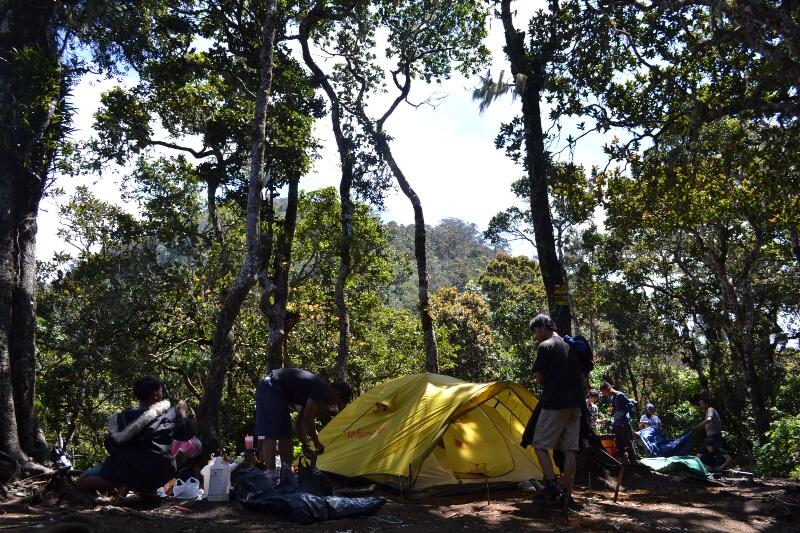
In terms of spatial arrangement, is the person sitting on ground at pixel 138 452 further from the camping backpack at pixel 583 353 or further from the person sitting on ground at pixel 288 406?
the camping backpack at pixel 583 353

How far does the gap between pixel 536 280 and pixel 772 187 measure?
2181 cm

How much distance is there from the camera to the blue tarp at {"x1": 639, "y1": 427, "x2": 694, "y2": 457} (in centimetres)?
996

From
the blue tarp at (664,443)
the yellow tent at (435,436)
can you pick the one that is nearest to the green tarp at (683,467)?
the yellow tent at (435,436)

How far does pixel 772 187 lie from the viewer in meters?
11.2

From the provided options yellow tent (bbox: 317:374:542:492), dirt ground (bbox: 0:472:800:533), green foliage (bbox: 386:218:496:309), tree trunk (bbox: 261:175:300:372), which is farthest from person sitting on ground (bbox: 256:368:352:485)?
green foliage (bbox: 386:218:496:309)

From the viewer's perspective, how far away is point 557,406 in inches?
225

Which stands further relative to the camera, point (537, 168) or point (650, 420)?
point (650, 420)

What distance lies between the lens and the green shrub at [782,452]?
11117 millimetres

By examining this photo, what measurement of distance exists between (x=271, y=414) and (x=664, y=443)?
7716 millimetres

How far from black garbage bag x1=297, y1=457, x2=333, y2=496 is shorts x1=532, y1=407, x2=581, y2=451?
6.67ft

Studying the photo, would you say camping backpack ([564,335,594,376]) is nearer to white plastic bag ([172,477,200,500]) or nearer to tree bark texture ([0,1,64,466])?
white plastic bag ([172,477,200,500])

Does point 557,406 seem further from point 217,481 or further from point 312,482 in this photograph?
point 217,481

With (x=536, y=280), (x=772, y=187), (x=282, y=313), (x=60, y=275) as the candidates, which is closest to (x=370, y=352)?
(x=282, y=313)

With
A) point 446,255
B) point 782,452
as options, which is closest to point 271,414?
point 782,452
